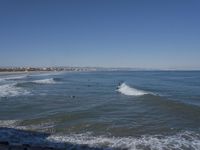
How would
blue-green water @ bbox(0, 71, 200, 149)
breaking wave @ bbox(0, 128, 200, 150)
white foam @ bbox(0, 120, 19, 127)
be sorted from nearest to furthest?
1. breaking wave @ bbox(0, 128, 200, 150)
2. blue-green water @ bbox(0, 71, 200, 149)
3. white foam @ bbox(0, 120, 19, 127)

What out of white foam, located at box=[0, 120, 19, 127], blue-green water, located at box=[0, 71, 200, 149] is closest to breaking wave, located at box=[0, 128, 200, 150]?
blue-green water, located at box=[0, 71, 200, 149]

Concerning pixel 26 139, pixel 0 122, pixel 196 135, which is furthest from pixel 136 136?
pixel 0 122

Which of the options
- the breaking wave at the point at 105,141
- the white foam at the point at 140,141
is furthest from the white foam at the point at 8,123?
the white foam at the point at 140,141

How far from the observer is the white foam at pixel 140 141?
508 inches

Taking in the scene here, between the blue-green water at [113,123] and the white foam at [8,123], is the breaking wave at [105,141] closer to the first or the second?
the blue-green water at [113,123]

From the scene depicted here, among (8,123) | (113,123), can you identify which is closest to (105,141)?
(113,123)

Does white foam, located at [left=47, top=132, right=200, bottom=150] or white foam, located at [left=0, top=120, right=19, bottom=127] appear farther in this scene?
white foam, located at [left=0, top=120, right=19, bottom=127]

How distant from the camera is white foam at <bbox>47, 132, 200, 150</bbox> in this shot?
12894 millimetres

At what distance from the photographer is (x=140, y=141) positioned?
44.7 feet

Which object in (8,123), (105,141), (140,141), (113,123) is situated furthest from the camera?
(8,123)

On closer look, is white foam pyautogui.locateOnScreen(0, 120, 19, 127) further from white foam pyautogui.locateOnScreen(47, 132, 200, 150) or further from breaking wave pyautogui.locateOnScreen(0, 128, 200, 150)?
white foam pyautogui.locateOnScreen(47, 132, 200, 150)

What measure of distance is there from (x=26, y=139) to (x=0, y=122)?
5.09 m

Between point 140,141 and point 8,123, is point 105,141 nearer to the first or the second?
point 140,141

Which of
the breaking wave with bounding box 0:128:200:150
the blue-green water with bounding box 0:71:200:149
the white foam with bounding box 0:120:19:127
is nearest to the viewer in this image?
the breaking wave with bounding box 0:128:200:150
